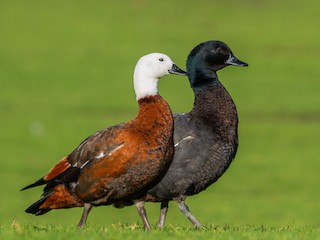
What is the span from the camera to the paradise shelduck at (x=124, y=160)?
34.9ft

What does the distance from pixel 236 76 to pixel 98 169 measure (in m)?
31.2

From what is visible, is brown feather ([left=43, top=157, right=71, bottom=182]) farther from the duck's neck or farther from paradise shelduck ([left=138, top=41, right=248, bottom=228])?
the duck's neck

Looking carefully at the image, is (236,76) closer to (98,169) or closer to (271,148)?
(271,148)

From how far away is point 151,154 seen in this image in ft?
34.9

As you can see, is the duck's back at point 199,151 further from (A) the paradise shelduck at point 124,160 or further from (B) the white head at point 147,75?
(B) the white head at point 147,75

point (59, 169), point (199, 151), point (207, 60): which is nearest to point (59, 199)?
point (59, 169)

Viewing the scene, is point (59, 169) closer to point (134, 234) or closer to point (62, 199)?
point (62, 199)

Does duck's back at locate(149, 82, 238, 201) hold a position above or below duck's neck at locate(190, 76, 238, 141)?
below

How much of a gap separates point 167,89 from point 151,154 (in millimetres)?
27524

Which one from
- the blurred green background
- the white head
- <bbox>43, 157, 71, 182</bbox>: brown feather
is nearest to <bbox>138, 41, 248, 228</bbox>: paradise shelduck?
the white head

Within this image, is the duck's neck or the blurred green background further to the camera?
the blurred green background

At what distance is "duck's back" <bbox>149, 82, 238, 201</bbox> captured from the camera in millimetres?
11734

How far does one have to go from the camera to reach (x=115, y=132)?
1091 cm

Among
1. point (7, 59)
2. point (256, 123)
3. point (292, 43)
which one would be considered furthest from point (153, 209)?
point (292, 43)
